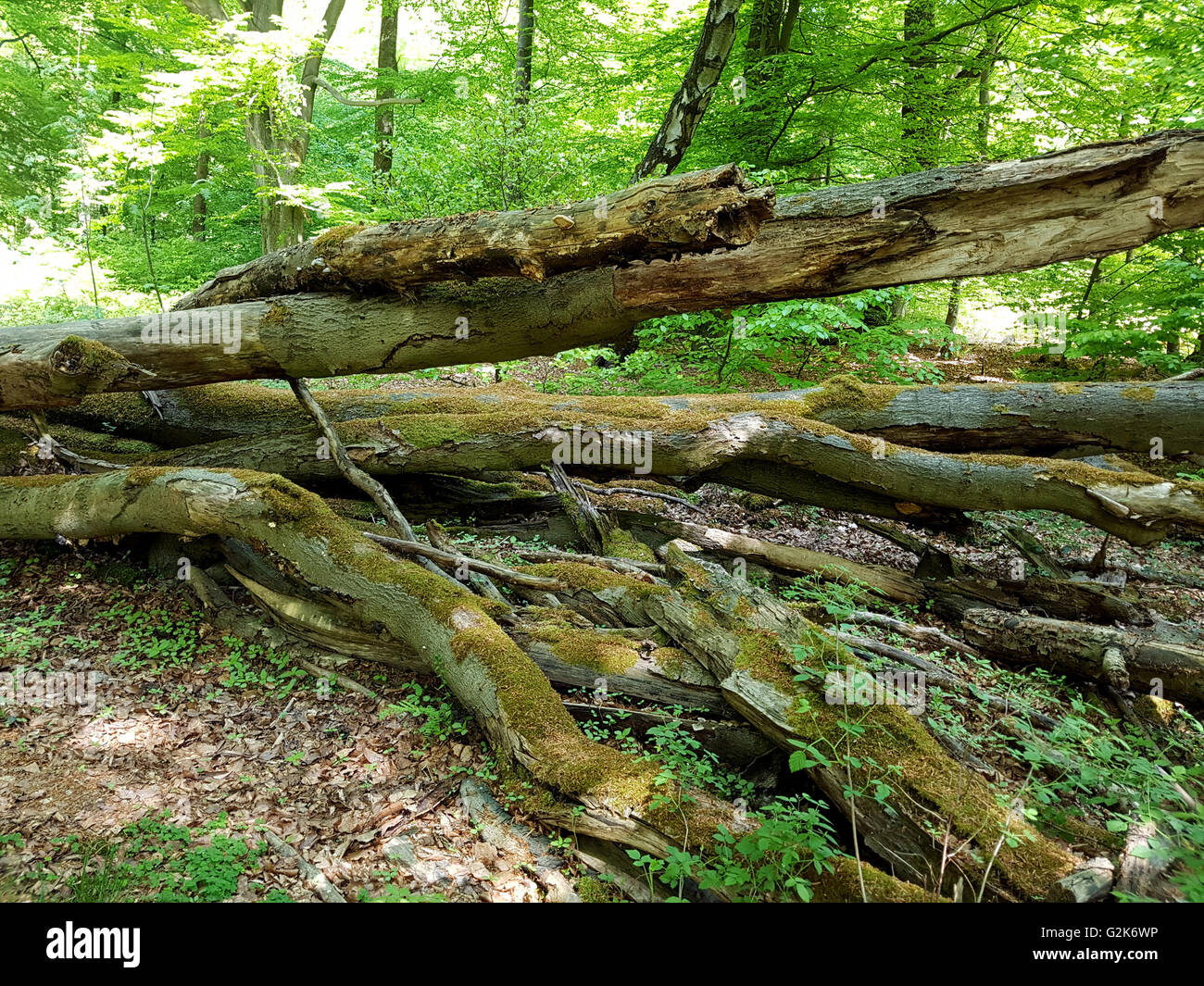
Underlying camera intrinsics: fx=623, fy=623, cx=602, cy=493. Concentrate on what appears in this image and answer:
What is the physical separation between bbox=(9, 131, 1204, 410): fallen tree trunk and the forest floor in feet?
5.48

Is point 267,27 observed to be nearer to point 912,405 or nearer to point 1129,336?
point 912,405

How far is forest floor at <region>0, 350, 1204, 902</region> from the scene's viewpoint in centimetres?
250

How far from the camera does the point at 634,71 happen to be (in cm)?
1092

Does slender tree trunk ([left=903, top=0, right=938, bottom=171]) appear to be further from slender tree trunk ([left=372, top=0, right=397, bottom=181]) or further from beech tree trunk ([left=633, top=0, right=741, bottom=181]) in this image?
slender tree trunk ([left=372, top=0, right=397, bottom=181])

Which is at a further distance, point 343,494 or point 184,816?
point 343,494

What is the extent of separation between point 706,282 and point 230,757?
3.76 meters

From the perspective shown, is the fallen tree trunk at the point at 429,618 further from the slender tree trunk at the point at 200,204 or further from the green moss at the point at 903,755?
the slender tree trunk at the point at 200,204

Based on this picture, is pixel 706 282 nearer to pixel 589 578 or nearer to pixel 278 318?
pixel 589 578

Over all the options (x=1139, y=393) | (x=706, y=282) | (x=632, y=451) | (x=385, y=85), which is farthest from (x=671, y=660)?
(x=385, y=85)

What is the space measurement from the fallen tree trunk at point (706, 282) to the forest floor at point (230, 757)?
5.48ft

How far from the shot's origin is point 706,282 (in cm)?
374

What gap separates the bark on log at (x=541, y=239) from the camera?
3.05m
